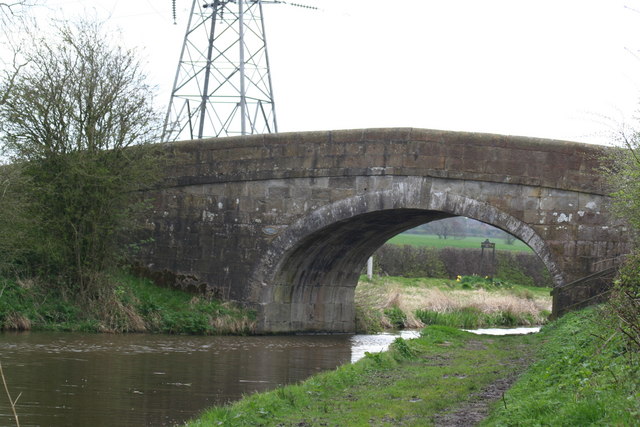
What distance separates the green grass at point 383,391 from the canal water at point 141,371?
30.0 inches

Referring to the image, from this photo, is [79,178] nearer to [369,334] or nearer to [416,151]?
[416,151]

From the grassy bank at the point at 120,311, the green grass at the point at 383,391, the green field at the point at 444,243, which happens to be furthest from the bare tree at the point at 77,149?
the green field at the point at 444,243

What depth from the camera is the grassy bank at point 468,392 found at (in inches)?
230

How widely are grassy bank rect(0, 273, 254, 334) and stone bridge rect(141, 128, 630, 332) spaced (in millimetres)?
515

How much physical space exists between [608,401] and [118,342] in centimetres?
941

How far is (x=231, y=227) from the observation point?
55.6 feet

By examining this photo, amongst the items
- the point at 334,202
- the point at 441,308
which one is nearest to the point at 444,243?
the point at 441,308

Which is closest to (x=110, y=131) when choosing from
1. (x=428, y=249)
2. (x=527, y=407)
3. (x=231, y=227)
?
(x=231, y=227)

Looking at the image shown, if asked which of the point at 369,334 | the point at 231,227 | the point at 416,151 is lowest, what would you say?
the point at 369,334

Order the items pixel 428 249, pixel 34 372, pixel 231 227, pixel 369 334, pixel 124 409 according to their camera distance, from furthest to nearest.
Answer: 1. pixel 428 249
2. pixel 369 334
3. pixel 231 227
4. pixel 34 372
5. pixel 124 409

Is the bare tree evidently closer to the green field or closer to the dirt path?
the dirt path

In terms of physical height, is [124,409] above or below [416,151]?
below

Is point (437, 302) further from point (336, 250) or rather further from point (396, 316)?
point (336, 250)

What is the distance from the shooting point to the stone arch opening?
15586mm
